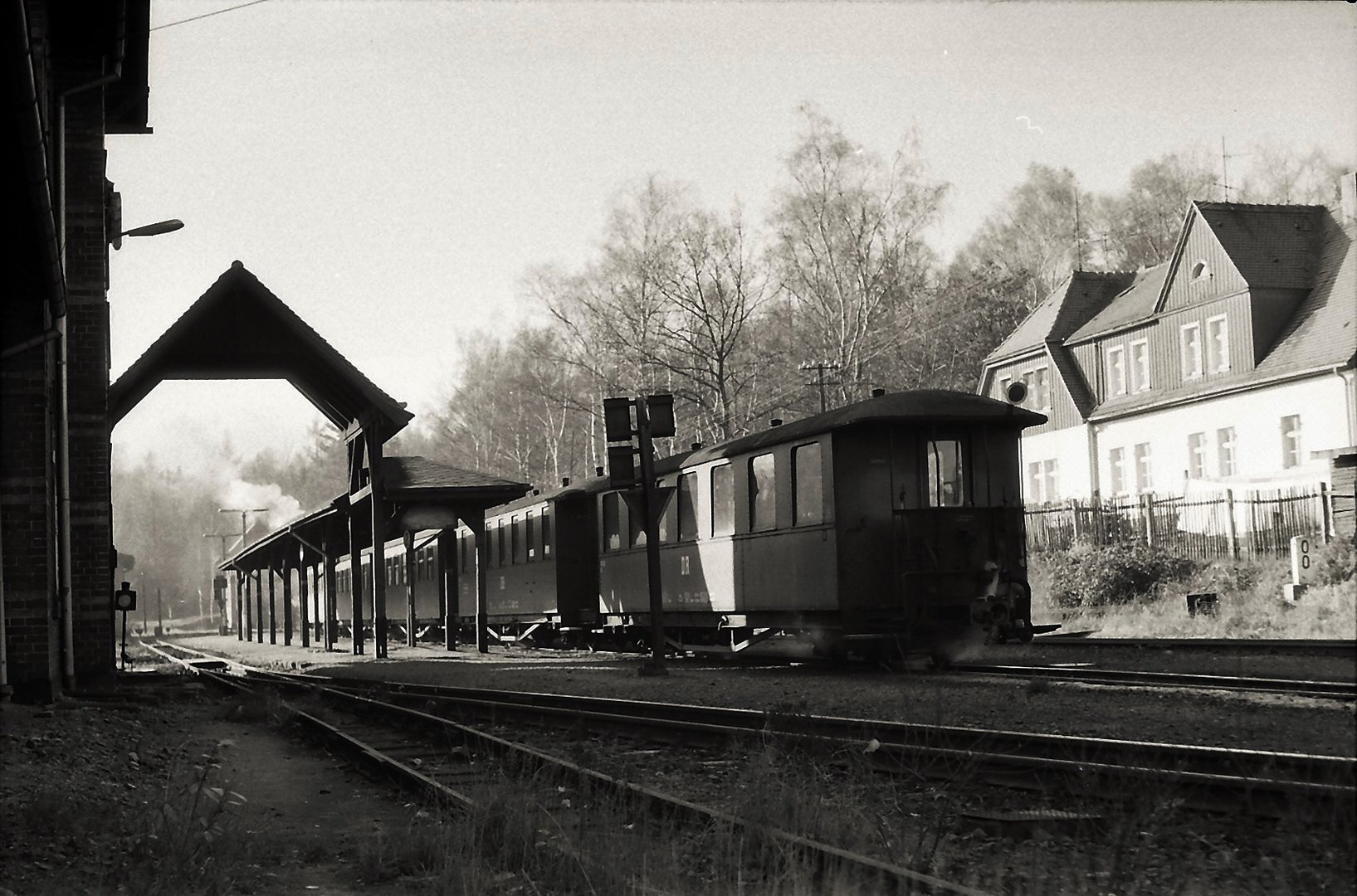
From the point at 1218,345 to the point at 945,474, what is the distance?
A: 17.4 metres

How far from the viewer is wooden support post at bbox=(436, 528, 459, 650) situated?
30.9m

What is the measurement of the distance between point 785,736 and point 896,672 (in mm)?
7832

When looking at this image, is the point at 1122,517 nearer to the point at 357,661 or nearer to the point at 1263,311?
the point at 1263,311

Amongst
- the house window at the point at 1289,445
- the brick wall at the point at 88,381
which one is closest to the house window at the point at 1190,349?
the house window at the point at 1289,445

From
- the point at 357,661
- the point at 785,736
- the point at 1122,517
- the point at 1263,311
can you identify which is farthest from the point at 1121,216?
the point at 785,736

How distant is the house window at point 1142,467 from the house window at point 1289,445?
7.48 metres

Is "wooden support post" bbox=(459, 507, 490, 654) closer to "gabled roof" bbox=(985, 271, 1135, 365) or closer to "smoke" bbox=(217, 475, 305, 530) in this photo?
"gabled roof" bbox=(985, 271, 1135, 365)

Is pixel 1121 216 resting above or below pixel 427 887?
above

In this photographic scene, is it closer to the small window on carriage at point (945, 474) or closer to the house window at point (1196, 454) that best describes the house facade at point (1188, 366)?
the house window at point (1196, 454)

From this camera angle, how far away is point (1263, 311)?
21297 millimetres

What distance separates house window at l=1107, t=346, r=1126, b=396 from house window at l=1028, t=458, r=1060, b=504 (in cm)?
271

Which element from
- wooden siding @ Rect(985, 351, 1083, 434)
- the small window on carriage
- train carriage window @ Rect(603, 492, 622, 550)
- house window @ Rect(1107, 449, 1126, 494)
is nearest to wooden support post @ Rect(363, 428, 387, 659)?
train carriage window @ Rect(603, 492, 622, 550)

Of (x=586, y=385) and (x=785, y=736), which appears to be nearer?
(x=785, y=736)

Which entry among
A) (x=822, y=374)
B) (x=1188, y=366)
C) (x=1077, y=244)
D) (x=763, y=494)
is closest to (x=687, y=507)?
(x=763, y=494)
